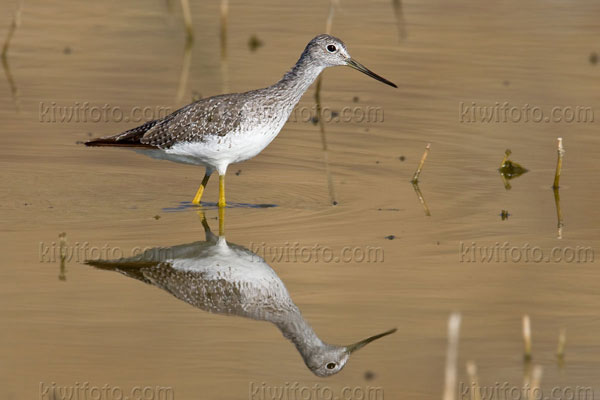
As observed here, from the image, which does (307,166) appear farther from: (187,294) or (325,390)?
(325,390)

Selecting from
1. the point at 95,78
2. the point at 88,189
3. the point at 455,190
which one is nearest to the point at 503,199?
the point at 455,190

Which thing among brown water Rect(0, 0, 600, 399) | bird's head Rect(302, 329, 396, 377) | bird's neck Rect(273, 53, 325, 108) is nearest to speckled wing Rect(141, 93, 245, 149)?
bird's neck Rect(273, 53, 325, 108)

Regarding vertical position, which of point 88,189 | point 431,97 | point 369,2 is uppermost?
point 369,2

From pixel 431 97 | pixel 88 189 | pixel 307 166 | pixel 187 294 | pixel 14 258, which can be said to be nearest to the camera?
pixel 187 294

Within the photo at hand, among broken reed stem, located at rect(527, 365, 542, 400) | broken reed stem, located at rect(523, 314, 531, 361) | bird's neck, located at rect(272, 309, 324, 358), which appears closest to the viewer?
broken reed stem, located at rect(527, 365, 542, 400)

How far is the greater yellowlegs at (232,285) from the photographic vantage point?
824cm

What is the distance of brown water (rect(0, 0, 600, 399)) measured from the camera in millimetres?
8062

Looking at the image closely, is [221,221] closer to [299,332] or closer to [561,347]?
[299,332]

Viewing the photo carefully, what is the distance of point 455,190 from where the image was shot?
516 inches

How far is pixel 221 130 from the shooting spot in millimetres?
11469

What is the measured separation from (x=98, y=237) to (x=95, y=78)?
7830 mm

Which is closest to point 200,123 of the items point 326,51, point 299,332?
point 326,51

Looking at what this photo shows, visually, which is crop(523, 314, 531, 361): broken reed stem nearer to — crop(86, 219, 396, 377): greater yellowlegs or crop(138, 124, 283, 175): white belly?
crop(86, 219, 396, 377): greater yellowlegs

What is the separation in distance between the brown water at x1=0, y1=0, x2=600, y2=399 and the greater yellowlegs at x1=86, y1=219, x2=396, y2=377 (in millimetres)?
122
